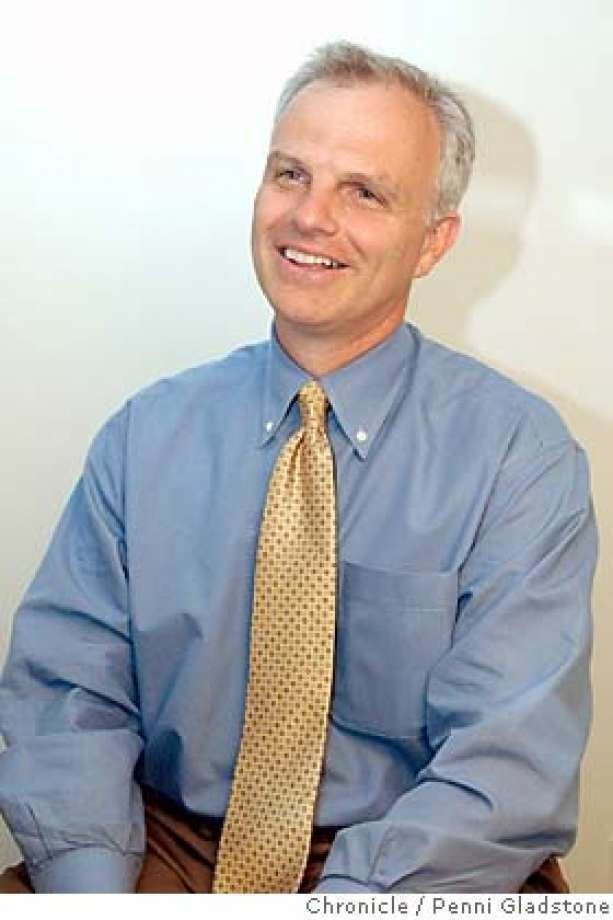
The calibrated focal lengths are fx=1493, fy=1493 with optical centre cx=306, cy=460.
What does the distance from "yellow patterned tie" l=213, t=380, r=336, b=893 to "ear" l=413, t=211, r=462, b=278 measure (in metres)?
0.27

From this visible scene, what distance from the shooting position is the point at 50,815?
1692 mm

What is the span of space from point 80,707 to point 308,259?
59cm

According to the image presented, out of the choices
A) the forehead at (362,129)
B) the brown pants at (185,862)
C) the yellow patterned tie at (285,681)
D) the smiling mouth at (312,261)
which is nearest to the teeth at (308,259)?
the smiling mouth at (312,261)

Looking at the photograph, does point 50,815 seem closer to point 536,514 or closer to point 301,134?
point 536,514

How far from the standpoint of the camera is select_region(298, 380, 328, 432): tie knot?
5.86 feet

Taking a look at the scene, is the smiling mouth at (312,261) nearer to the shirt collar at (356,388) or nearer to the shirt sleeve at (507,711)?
the shirt collar at (356,388)

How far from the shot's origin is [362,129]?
1.74 metres

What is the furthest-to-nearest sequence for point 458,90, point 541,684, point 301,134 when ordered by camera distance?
point 458,90 < point 301,134 < point 541,684

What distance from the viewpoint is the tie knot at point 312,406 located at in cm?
179

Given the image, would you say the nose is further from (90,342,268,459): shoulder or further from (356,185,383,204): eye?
(90,342,268,459): shoulder

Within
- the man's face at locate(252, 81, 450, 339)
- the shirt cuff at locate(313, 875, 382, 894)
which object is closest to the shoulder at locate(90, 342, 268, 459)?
the man's face at locate(252, 81, 450, 339)

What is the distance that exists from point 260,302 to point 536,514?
654 millimetres

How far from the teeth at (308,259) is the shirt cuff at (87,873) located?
716mm
